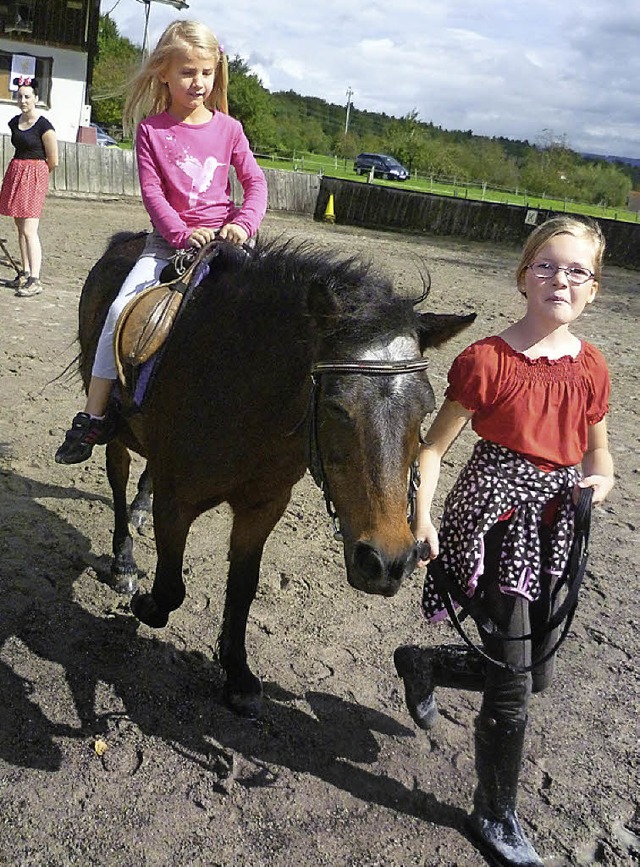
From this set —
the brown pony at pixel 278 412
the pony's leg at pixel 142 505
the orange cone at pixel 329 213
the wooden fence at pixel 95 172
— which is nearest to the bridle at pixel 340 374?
the brown pony at pixel 278 412

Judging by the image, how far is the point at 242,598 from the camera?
3.24 metres

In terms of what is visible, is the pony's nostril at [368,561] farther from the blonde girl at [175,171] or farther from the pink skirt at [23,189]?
the pink skirt at [23,189]

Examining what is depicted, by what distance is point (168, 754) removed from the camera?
289 cm

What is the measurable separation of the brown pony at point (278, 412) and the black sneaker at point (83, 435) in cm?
9

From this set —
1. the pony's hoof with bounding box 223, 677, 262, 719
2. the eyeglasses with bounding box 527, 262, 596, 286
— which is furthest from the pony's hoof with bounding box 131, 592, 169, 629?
the eyeglasses with bounding box 527, 262, 596, 286

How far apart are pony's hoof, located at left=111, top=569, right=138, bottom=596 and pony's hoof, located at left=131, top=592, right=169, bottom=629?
0.63 m

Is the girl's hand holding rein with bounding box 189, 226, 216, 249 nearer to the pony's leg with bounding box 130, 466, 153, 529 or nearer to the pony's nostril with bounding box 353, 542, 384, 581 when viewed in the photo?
the pony's nostril with bounding box 353, 542, 384, 581

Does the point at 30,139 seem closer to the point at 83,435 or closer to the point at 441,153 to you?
the point at 83,435

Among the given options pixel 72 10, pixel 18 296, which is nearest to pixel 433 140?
pixel 72 10

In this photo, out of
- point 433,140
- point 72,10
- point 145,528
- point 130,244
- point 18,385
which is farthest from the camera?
point 433,140

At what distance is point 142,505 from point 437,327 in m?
2.86

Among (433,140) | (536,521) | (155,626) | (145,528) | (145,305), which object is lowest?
(145,528)

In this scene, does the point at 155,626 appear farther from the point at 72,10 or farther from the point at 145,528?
the point at 72,10

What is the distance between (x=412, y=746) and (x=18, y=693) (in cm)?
158
